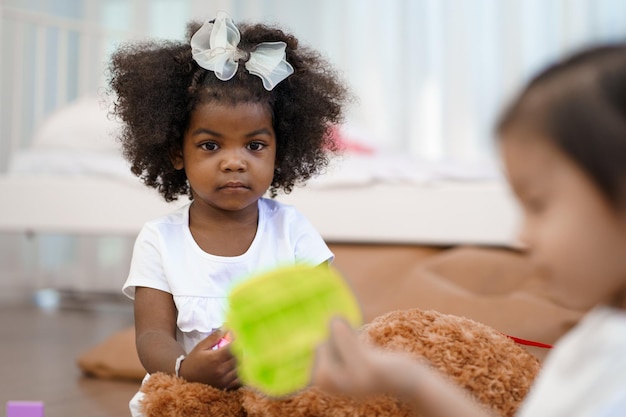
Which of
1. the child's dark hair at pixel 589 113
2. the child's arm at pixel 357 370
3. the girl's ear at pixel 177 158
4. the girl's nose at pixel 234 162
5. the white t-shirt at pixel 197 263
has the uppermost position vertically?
the child's dark hair at pixel 589 113

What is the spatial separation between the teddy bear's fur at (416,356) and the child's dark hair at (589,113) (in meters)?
0.44

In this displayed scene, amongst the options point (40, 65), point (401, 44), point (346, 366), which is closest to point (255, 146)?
point (346, 366)

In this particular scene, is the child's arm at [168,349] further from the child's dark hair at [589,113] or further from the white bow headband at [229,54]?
the child's dark hair at [589,113]

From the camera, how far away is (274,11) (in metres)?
4.32

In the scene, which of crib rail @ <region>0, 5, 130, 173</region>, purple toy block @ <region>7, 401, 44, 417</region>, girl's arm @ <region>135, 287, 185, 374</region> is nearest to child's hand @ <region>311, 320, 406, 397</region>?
girl's arm @ <region>135, 287, 185, 374</region>

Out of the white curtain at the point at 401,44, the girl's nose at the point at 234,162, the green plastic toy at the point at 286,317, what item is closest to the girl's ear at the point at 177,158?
the girl's nose at the point at 234,162

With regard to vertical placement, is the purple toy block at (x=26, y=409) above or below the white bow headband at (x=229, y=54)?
below

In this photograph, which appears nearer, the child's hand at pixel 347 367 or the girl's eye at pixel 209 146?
the child's hand at pixel 347 367

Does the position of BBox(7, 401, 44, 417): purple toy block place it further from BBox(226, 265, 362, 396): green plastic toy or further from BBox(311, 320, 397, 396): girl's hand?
BBox(311, 320, 397, 396): girl's hand

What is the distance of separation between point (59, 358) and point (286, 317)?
165 cm

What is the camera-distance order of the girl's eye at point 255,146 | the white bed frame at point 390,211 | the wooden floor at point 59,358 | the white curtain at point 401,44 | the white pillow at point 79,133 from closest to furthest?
the girl's eye at point 255,146 < the wooden floor at point 59,358 < the white bed frame at point 390,211 < the white pillow at point 79,133 < the white curtain at point 401,44

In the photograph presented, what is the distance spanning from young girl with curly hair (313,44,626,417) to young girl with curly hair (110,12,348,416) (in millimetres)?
568

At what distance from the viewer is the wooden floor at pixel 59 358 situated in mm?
1787

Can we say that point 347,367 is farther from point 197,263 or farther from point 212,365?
point 197,263
